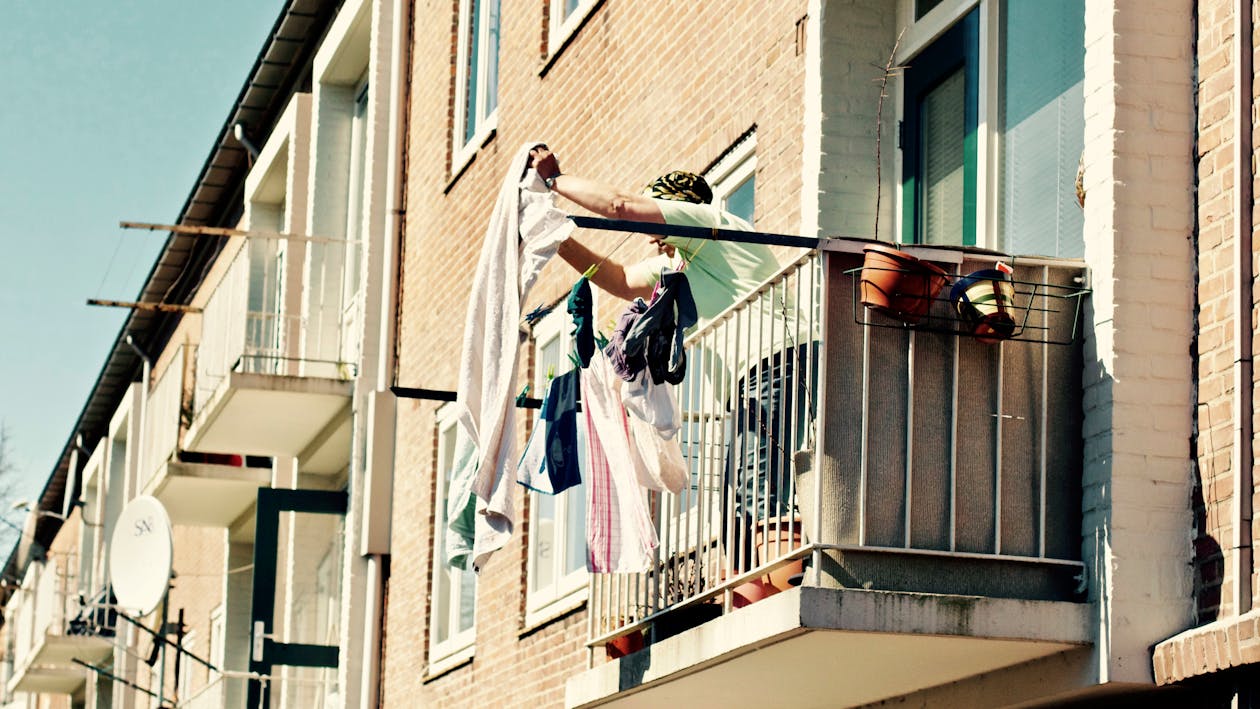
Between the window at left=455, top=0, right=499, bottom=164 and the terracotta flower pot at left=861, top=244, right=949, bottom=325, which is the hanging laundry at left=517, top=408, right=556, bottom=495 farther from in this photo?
the window at left=455, top=0, right=499, bottom=164

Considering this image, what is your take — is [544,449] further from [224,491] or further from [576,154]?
[224,491]

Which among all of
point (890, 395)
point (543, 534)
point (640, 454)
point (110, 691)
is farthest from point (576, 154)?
point (110, 691)

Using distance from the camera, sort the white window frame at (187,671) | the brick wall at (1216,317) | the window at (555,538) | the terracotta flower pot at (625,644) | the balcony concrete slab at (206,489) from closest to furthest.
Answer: the brick wall at (1216,317)
the terracotta flower pot at (625,644)
the window at (555,538)
the balcony concrete slab at (206,489)
the white window frame at (187,671)

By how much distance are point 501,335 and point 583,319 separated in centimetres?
34

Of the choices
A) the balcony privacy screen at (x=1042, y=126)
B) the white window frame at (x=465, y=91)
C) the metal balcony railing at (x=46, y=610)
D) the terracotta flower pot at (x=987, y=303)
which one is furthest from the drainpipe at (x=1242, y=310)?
the metal balcony railing at (x=46, y=610)

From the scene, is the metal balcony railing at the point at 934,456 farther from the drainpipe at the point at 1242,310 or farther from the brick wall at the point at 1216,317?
the drainpipe at the point at 1242,310

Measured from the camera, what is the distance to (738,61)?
33.6ft

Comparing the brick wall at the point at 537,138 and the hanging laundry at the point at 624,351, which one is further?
the brick wall at the point at 537,138

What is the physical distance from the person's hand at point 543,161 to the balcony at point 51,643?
20227 mm

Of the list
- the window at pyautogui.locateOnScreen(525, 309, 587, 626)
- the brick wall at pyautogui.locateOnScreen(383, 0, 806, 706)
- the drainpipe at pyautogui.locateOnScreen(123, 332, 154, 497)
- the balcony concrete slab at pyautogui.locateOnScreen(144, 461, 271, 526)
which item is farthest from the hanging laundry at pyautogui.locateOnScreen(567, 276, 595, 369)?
the drainpipe at pyautogui.locateOnScreen(123, 332, 154, 497)

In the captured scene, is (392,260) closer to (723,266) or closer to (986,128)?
(723,266)

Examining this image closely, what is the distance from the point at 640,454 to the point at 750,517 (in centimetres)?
52

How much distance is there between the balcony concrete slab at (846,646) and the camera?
6.82 meters

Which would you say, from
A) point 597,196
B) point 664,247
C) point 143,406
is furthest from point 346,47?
point 597,196
